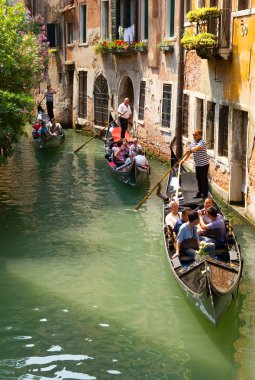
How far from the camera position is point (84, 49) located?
18047 mm

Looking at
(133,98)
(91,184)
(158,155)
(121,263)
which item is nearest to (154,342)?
(121,263)

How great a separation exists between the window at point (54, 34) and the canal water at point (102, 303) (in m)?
10.4

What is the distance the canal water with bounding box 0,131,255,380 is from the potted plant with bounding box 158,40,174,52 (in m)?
3.51

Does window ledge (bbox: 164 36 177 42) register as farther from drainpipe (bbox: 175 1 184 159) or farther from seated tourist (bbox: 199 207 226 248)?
seated tourist (bbox: 199 207 226 248)

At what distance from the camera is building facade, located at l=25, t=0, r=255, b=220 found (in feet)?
29.8

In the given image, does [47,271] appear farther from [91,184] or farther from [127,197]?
[91,184]

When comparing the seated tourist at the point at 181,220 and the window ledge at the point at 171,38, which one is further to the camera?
the window ledge at the point at 171,38

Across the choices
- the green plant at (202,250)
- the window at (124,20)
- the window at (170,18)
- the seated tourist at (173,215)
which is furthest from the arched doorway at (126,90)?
the green plant at (202,250)

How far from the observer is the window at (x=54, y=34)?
19.7 metres

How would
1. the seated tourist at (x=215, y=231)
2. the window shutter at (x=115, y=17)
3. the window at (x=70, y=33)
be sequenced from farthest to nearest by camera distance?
the window at (x=70, y=33) → the window shutter at (x=115, y=17) → the seated tourist at (x=215, y=231)

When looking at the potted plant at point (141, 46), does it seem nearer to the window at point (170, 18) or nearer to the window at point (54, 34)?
the window at point (170, 18)

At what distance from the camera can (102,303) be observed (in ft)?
20.3

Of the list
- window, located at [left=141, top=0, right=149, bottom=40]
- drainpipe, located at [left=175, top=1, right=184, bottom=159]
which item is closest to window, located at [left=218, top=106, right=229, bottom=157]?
drainpipe, located at [left=175, top=1, right=184, bottom=159]

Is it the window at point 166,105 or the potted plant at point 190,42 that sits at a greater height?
the potted plant at point 190,42
